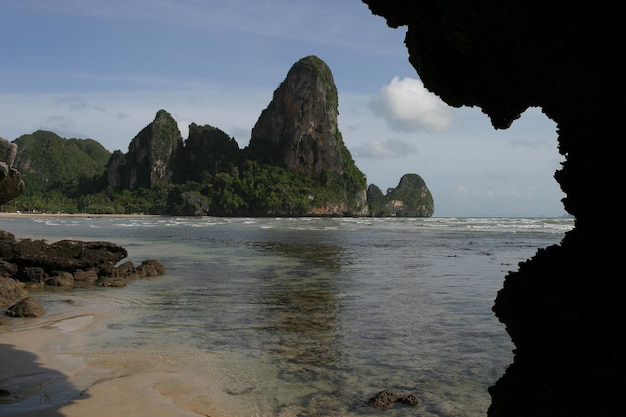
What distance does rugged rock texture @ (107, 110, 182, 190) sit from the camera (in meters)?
155

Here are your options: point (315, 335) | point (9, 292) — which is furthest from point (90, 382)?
point (9, 292)

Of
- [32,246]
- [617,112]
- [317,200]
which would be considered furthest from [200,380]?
[317,200]

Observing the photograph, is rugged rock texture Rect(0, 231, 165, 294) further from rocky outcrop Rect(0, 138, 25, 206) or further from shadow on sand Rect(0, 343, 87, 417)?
shadow on sand Rect(0, 343, 87, 417)

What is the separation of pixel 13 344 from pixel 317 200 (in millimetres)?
139919

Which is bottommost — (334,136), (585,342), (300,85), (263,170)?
(585,342)

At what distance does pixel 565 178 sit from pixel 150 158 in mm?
161304

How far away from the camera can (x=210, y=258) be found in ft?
75.6

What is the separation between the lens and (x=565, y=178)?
3336 millimetres

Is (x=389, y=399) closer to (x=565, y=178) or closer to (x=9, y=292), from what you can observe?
(x=565, y=178)

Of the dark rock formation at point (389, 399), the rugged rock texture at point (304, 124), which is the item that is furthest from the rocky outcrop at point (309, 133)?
the dark rock formation at point (389, 399)

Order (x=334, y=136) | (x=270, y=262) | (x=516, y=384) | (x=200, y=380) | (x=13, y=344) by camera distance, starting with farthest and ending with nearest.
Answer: (x=334, y=136) < (x=270, y=262) < (x=13, y=344) < (x=200, y=380) < (x=516, y=384)

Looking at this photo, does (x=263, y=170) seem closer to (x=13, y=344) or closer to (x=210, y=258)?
(x=210, y=258)

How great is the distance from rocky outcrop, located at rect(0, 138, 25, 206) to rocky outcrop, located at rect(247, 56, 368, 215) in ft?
454

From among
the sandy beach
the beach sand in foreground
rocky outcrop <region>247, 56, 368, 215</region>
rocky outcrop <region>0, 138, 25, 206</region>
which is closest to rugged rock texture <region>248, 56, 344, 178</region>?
rocky outcrop <region>247, 56, 368, 215</region>
